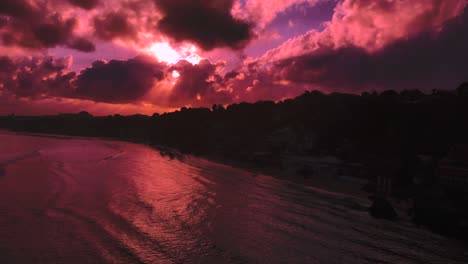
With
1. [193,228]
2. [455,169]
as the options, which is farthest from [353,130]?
[193,228]

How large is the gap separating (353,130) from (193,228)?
5208cm

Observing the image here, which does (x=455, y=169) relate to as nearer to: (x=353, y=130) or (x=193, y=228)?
(x=353, y=130)

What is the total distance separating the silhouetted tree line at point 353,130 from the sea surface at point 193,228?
25.9ft

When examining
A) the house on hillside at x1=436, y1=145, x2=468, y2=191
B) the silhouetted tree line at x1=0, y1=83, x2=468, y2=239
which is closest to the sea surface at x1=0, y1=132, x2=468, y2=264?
the silhouetted tree line at x1=0, y1=83, x2=468, y2=239

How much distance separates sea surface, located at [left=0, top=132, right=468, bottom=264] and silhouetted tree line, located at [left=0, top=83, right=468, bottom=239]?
7.91 m

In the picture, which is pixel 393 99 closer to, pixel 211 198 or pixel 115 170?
pixel 211 198

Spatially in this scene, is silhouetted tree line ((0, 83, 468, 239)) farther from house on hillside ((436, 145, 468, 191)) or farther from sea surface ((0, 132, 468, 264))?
sea surface ((0, 132, 468, 264))

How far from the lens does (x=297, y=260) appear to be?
18328mm

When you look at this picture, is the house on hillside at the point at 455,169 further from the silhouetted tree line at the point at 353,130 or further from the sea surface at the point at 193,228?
the sea surface at the point at 193,228

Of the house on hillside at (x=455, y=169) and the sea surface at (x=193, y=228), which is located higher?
the house on hillside at (x=455, y=169)

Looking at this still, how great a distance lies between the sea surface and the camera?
714 inches

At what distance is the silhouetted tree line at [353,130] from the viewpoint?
46.5m

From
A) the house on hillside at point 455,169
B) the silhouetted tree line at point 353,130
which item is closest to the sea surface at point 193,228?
the silhouetted tree line at point 353,130

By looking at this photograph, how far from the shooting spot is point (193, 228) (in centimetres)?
2306
